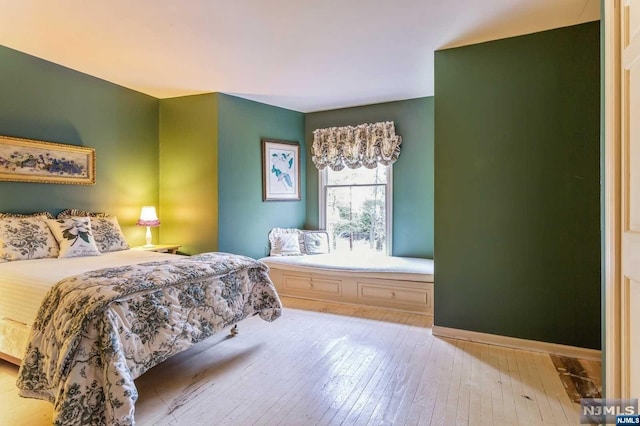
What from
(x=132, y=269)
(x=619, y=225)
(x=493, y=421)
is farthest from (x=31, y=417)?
(x=619, y=225)

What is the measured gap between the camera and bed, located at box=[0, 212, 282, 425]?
1.66 meters

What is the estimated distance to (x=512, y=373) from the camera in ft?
7.86

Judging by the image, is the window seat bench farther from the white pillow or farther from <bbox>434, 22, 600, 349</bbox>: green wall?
<bbox>434, 22, 600, 349</bbox>: green wall

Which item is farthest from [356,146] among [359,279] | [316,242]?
[359,279]

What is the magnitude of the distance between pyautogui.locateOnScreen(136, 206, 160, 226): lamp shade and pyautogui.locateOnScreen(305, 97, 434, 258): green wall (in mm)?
3017

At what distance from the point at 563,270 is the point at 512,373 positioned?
35.9 inches

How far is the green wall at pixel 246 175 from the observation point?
4.17 metres

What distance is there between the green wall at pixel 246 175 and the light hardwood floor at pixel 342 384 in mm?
1516

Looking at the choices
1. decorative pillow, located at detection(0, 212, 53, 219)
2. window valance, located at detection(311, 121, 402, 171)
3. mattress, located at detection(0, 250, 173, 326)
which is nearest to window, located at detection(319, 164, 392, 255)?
window valance, located at detection(311, 121, 402, 171)

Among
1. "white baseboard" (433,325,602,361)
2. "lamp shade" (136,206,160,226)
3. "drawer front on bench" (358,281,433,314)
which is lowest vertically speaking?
"white baseboard" (433,325,602,361)

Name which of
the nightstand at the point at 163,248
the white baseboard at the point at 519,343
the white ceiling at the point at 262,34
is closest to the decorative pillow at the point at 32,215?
the nightstand at the point at 163,248

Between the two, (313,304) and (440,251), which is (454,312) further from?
(313,304)

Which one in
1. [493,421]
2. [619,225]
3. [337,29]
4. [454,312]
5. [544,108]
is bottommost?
[493,421]

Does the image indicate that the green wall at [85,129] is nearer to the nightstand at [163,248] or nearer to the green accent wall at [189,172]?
the green accent wall at [189,172]
